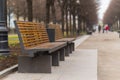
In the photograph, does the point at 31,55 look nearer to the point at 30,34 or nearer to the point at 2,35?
the point at 30,34

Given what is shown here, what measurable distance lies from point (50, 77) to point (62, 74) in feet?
2.28

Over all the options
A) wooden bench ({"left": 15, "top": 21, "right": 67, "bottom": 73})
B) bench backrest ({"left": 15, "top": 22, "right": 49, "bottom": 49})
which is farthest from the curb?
bench backrest ({"left": 15, "top": 22, "right": 49, "bottom": 49})

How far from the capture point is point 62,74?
35.7ft

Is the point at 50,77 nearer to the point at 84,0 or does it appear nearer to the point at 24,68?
the point at 24,68

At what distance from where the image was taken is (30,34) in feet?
38.0

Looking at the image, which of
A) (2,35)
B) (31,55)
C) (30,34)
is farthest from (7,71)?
(2,35)

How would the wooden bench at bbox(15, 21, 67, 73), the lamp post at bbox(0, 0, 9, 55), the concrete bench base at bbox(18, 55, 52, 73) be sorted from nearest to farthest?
the wooden bench at bbox(15, 21, 67, 73), the concrete bench base at bbox(18, 55, 52, 73), the lamp post at bbox(0, 0, 9, 55)

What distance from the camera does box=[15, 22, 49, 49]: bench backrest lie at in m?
10.5

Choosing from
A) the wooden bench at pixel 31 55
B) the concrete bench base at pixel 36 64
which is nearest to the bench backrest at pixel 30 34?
the wooden bench at pixel 31 55

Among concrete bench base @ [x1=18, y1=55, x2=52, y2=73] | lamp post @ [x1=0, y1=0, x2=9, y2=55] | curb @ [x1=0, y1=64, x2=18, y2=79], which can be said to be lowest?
curb @ [x1=0, y1=64, x2=18, y2=79]

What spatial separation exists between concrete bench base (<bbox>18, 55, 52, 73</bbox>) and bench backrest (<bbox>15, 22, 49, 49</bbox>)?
1.40 feet

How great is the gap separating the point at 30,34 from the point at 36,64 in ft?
3.42

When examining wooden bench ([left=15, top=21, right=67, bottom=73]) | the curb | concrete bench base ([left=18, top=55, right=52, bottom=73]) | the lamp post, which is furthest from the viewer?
the lamp post

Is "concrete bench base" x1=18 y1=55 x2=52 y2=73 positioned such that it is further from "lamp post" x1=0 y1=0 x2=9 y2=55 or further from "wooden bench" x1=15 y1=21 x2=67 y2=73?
"lamp post" x1=0 y1=0 x2=9 y2=55
